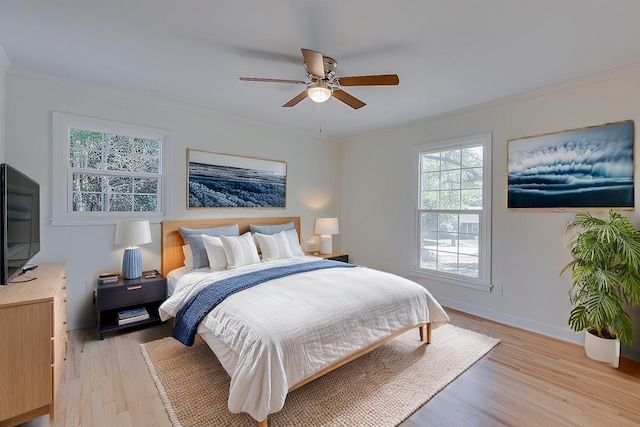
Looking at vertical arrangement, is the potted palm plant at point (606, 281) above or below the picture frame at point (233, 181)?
below

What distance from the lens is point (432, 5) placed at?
1.73m

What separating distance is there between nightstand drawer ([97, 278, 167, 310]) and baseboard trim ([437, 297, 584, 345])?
340cm

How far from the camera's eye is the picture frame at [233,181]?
364cm

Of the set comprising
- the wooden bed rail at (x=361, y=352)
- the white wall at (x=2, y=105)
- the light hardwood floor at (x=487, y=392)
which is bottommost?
the light hardwood floor at (x=487, y=392)

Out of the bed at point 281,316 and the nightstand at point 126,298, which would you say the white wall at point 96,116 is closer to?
the nightstand at point 126,298

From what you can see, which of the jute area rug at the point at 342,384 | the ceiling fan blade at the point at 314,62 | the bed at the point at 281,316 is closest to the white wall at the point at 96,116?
the bed at the point at 281,316

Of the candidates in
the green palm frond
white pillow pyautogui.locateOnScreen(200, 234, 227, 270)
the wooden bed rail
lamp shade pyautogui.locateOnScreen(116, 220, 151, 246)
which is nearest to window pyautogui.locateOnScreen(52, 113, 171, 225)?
lamp shade pyautogui.locateOnScreen(116, 220, 151, 246)

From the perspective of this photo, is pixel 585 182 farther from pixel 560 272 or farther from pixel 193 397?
pixel 193 397

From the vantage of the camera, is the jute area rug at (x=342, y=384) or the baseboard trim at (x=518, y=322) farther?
the baseboard trim at (x=518, y=322)

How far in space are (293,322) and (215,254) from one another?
1657 mm

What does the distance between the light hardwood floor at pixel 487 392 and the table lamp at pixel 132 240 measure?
660mm

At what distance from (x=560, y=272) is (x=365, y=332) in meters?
2.16

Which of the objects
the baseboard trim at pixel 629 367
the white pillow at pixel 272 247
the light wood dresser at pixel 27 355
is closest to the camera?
the light wood dresser at pixel 27 355

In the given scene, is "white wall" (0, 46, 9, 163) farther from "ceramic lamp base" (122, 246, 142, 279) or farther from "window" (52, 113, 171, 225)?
"ceramic lamp base" (122, 246, 142, 279)
